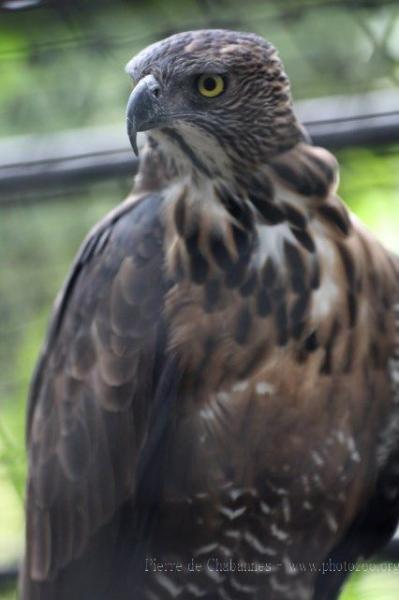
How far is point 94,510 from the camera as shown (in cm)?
227

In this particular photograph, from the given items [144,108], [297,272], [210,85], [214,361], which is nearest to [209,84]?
[210,85]

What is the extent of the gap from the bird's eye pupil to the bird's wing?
25 cm

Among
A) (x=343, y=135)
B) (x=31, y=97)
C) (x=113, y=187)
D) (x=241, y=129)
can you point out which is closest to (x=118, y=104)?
(x=31, y=97)

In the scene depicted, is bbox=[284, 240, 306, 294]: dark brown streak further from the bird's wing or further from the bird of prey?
the bird's wing

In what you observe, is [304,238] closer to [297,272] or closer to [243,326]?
[297,272]

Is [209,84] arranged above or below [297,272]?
above

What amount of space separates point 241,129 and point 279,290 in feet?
0.99

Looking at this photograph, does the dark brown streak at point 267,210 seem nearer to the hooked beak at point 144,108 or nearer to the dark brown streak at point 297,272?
the dark brown streak at point 297,272

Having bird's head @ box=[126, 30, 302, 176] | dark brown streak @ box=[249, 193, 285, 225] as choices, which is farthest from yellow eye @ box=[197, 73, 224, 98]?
dark brown streak @ box=[249, 193, 285, 225]

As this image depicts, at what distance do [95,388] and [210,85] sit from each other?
0.60 metres

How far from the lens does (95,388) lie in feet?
7.32

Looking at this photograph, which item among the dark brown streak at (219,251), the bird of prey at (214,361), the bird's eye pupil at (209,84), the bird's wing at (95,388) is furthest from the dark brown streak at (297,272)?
the bird's eye pupil at (209,84)

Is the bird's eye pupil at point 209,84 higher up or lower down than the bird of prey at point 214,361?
higher up

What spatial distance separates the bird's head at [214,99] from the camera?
197cm
